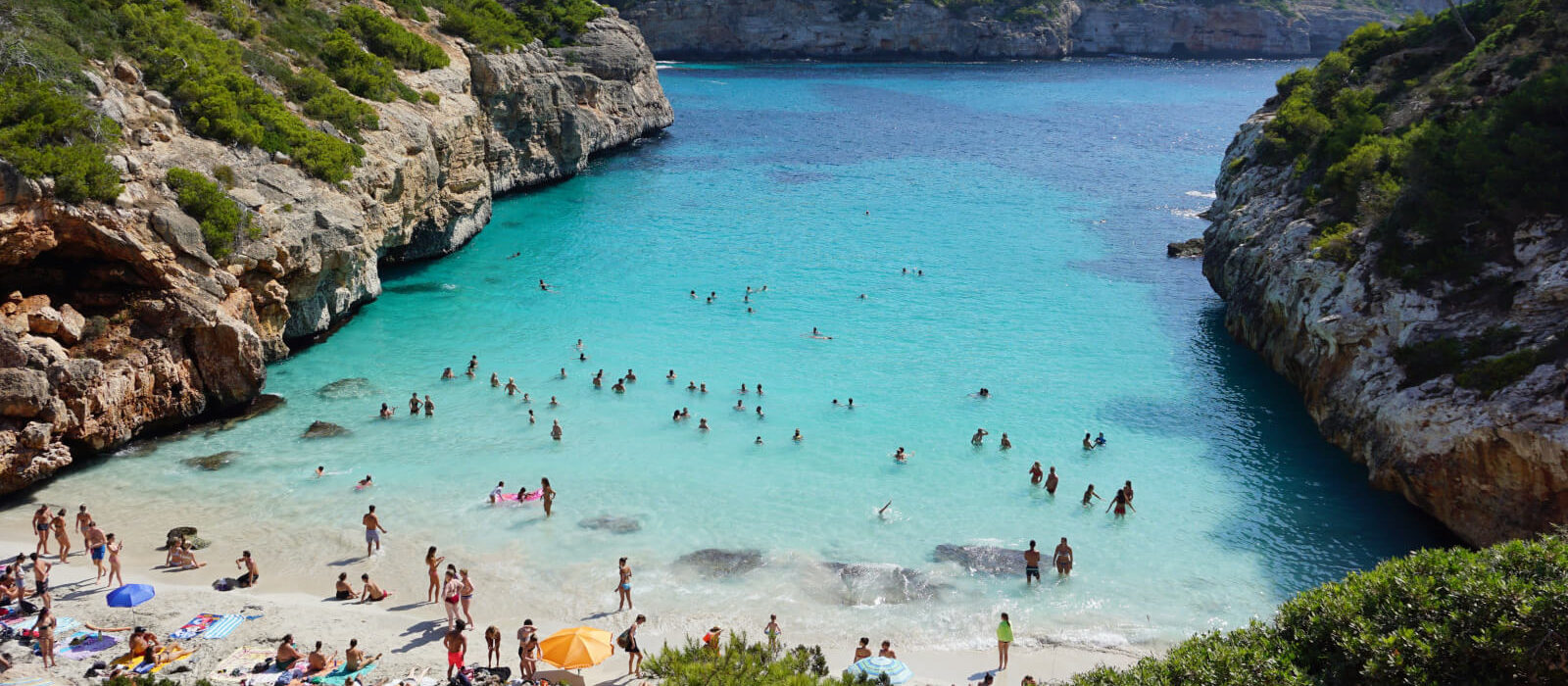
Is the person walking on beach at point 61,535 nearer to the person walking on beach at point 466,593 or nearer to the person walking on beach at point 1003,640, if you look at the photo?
the person walking on beach at point 466,593

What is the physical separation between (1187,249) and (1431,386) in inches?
1101

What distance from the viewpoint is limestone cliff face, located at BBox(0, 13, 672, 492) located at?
84.1ft

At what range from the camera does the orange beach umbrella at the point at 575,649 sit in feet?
61.4

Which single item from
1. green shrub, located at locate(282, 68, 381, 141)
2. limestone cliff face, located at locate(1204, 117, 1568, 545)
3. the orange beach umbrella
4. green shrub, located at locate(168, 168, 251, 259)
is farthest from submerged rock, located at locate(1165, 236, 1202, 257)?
green shrub, located at locate(168, 168, 251, 259)

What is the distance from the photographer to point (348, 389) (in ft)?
110

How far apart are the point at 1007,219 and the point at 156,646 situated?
48812mm

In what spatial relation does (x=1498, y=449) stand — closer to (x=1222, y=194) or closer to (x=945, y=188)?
(x=1222, y=194)

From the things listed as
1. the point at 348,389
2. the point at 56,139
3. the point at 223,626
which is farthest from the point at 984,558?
the point at 56,139

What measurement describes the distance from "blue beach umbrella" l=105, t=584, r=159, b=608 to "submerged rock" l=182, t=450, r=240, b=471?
689 centimetres

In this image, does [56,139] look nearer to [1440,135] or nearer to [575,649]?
[575,649]

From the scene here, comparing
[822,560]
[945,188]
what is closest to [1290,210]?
[822,560]

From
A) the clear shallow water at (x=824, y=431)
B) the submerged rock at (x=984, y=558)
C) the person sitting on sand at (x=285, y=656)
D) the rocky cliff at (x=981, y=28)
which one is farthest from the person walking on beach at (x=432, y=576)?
the rocky cliff at (x=981, y=28)

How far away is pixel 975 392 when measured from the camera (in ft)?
114

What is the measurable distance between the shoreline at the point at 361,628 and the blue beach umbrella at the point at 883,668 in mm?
631
